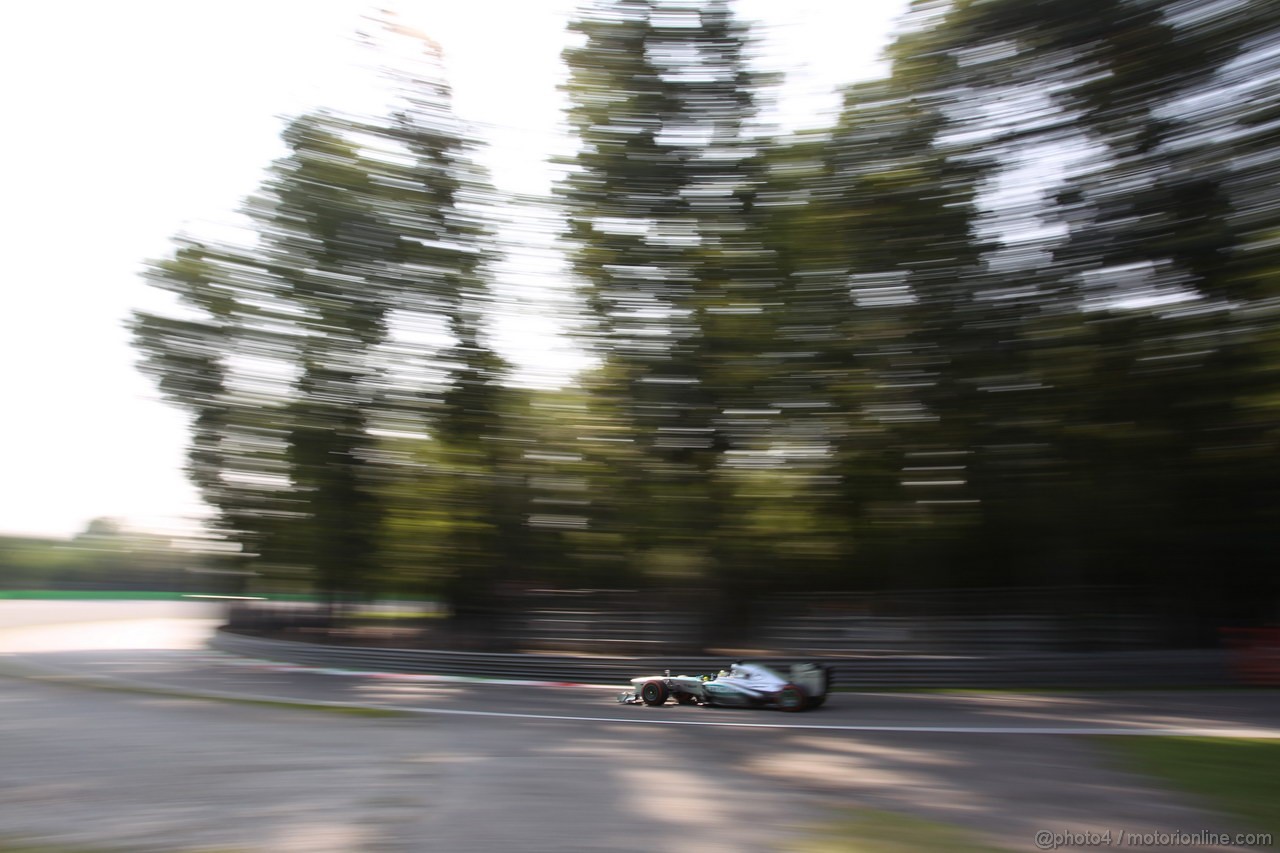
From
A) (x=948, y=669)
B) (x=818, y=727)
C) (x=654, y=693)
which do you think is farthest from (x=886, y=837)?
(x=948, y=669)

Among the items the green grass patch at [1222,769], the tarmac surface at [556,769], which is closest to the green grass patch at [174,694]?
the tarmac surface at [556,769]

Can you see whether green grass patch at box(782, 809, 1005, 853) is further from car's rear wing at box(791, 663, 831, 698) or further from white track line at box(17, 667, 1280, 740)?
car's rear wing at box(791, 663, 831, 698)

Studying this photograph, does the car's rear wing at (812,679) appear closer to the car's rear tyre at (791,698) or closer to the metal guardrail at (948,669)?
the car's rear tyre at (791,698)

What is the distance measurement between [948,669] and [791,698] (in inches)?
169

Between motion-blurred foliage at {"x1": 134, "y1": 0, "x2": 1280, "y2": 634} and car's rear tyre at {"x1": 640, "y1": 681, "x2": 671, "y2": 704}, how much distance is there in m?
5.68

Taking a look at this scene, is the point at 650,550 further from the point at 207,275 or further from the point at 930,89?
the point at 207,275

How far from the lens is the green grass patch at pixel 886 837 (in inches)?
225

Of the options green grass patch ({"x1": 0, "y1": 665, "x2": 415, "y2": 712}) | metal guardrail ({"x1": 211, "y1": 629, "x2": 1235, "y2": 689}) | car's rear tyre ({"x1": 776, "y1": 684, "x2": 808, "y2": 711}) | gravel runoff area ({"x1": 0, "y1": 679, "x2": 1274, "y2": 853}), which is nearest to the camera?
gravel runoff area ({"x1": 0, "y1": 679, "x2": 1274, "y2": 853})

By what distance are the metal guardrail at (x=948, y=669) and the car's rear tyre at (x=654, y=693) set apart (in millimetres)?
2343

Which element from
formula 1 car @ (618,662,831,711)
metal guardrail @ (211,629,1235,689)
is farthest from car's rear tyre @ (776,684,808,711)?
metal guardrail @ (211,629,1235,689)

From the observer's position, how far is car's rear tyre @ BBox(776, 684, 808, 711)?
40.6ft

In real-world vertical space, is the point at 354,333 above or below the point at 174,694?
above

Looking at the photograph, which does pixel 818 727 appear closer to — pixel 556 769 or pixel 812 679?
pixel 812 679

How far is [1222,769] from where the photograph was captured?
324 inches
